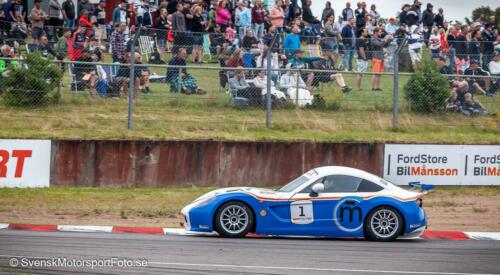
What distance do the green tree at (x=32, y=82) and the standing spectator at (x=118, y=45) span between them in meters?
1.24

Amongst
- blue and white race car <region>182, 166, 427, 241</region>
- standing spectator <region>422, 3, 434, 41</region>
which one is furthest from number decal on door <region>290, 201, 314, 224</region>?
standing spectator <region>422, 3, 434, 41</region>

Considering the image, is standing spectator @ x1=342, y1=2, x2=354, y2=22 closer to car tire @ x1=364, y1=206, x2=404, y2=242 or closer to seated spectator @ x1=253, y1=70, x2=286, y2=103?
seated spectator @ x1=253, y1=70, x2=286, y2=103

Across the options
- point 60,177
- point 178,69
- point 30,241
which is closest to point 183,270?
point 30,241

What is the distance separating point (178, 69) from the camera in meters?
19.7

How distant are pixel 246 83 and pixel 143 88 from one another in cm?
233

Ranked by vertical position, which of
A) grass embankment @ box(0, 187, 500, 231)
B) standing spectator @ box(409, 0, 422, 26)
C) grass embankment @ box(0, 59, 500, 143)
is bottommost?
grass embankment @ box(0, 187, 500, 231)

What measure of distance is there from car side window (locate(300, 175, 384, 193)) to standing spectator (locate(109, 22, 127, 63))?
7260mm

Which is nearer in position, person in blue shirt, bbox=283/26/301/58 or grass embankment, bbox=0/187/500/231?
grass embankment, bbox=0/187/500/231

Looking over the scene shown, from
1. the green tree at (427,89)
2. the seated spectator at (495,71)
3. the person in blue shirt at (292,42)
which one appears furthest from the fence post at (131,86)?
the seated spectator at (495,71)

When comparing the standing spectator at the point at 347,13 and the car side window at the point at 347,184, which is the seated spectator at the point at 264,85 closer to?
the car side window at the point at 347,184

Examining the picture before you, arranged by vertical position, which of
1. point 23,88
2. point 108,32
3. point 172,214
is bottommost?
point 172,214

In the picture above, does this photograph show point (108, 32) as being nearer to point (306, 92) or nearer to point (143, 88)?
point (143, 88)

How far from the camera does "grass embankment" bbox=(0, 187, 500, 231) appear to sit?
16.1 m

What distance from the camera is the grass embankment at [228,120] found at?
19.3 metres
